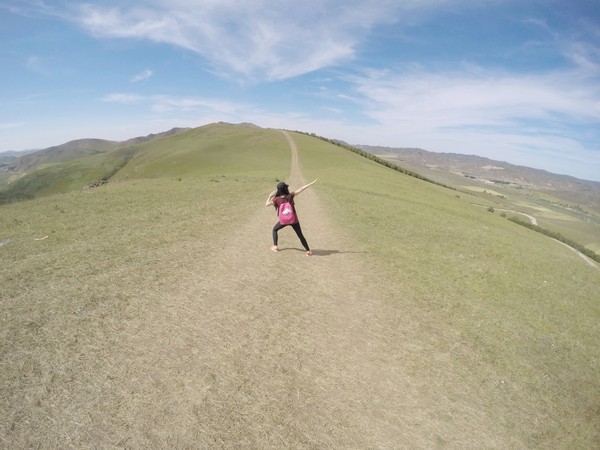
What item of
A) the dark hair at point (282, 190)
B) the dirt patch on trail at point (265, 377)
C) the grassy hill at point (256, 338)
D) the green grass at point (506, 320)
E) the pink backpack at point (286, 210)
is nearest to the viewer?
the dirt patch on trail at point (265, 377)

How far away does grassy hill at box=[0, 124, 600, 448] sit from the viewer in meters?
6.21

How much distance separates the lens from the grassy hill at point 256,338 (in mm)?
6211

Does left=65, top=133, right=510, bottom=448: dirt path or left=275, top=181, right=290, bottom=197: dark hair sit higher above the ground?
left=275, top=181, right=290, bottom=197: dark hair

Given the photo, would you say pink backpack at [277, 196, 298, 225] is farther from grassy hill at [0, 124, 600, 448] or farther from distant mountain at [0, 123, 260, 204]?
distant mountain at [0, 123, 260, 204]

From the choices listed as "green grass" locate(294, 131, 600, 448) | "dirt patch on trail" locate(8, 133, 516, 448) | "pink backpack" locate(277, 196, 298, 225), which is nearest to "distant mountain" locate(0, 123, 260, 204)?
"pink backpack" locate(277, 196, 298, 225)

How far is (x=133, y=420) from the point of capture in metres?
5.95

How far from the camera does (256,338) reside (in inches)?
343

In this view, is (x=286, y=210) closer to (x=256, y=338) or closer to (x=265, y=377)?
(x=256, y=338)

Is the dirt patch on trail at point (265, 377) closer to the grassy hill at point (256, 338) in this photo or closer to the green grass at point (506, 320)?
the grassy hill at point (256, 338)

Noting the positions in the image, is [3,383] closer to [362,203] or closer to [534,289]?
[534,289]

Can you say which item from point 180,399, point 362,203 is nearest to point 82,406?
point 180,399

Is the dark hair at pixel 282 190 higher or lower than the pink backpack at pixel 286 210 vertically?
higher

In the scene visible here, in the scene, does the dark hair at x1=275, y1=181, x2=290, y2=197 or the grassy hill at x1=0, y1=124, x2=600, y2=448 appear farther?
the dark hair at x1=275, y1=181, x2=290, y2=197

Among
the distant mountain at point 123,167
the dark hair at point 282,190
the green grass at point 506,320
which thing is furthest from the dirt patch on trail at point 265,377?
the distant mountain at point 123,167
